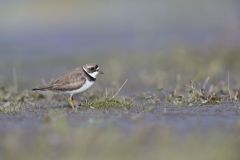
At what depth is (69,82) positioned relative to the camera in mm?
11758

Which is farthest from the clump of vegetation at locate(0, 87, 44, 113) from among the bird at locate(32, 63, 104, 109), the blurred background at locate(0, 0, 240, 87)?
the blurred background at locate(0, 0, 240, 87)

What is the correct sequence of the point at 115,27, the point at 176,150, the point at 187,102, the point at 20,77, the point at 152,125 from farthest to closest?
1. the point at 115,27
2. the point at 20,77
3. the point at 187,102
4. the point at 152,125
5. the point at 176,150

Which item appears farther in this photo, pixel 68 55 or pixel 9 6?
pixel 9 6

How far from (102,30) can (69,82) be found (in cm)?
1496

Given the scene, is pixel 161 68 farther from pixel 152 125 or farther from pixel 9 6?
pixel 9 6

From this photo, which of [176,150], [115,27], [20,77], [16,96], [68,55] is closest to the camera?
[176,150]

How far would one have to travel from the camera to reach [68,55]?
20.9 metres

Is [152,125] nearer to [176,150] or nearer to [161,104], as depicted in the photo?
[176,150]

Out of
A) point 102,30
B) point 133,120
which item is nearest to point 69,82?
point 133,120

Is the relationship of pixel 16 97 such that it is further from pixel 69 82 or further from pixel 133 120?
pixel 133 120

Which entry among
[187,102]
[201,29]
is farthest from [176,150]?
[201,29]

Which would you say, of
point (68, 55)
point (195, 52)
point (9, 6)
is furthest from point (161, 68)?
point (9, 6)

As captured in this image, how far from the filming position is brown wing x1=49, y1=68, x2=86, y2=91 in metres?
11.7

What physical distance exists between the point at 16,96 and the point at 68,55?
7.58 m
